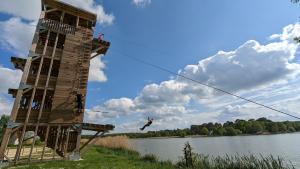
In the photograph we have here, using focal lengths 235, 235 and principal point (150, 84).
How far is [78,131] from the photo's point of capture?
16719mm

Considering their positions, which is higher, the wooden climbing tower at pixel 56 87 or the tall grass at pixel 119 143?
the wooden climbing tower at pixel 56 87

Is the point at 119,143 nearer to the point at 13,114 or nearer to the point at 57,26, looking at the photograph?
the point at 13,114

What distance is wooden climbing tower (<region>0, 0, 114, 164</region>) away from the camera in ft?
51.1

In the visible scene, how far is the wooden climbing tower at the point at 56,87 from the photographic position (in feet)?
51.1

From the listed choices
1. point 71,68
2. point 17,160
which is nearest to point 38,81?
point 71,68

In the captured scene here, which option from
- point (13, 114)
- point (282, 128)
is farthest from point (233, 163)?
point (282, 128)

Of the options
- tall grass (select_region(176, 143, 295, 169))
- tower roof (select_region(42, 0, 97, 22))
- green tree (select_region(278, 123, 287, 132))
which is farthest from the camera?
green tree (select_region(278, 123, 287, 132))

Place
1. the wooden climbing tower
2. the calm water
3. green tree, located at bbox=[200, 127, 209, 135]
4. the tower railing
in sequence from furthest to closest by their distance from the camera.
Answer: green tree, located at bbox=[200, 127, 209, 135]
the calm water
the tower railing
the wooden climbing tower

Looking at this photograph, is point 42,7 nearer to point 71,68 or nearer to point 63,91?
point 71,68

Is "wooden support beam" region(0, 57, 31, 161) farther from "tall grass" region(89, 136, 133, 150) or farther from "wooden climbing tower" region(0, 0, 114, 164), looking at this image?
"tall grass" region(89, 136, 133, 150)

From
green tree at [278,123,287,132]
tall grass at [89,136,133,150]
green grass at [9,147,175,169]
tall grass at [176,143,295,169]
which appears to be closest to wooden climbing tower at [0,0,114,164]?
green grass at [9,147,175,169]

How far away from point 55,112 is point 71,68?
3520mm

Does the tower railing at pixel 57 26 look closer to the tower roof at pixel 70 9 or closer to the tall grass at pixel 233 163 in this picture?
the tower roof at pixel 70 9

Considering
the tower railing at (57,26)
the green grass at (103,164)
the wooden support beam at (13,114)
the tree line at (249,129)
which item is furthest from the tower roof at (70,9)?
the tree line at (249,129)
